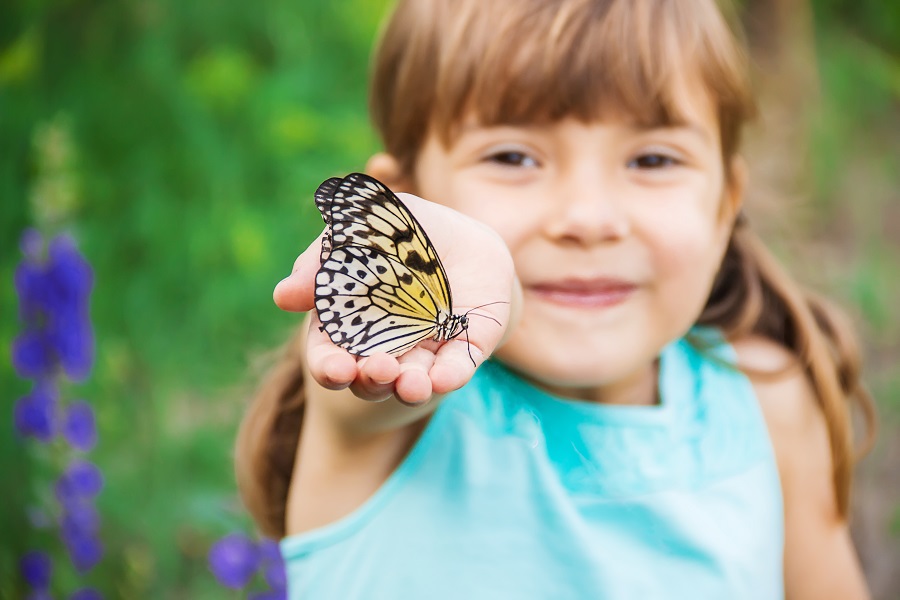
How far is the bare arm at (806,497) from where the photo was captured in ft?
5.90

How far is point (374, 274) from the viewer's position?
1159 mm


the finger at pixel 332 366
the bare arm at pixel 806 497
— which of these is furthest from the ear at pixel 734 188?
the finger at pixel 332 366

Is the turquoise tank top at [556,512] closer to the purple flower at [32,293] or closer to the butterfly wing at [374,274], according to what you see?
the butterfly wing at [374,274]

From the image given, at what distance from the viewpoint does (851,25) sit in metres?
4.52

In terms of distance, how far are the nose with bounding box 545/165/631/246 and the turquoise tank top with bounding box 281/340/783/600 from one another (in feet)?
0.97

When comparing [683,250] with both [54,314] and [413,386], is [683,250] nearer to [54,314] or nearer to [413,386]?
[413,386]

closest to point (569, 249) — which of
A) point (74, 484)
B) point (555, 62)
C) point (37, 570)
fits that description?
point (555, 62)

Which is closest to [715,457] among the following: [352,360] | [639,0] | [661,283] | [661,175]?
[661,283]

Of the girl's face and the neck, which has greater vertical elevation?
the girl's face

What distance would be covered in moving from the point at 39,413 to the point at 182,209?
927 mm

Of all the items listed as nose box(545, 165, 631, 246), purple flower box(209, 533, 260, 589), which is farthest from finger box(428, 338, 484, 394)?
purple flower box(209, 533, 260, 589)

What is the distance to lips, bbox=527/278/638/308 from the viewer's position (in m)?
1.49

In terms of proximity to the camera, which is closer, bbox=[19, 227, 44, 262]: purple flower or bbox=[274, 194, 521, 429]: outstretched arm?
bbox=[274, 194, 521, 429]: outstretched arm

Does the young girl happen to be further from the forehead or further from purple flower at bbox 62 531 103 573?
purple flower at bbox 62 531 103 573
